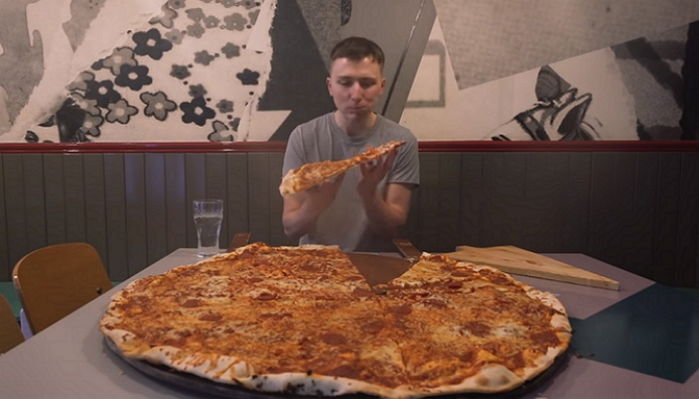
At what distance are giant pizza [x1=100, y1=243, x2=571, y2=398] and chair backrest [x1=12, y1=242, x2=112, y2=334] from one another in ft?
1.18

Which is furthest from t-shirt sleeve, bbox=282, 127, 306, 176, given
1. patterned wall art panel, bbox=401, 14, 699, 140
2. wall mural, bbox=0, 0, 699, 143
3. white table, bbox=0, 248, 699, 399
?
white table, bbox=0, 248, 699, 399

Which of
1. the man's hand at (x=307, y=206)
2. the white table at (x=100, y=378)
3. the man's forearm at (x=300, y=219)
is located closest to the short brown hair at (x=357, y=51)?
the man's hand at (x=307, y=206)

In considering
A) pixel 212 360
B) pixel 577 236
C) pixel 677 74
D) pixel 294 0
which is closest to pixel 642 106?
pixel 677 74

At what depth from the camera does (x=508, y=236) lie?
3.61 m

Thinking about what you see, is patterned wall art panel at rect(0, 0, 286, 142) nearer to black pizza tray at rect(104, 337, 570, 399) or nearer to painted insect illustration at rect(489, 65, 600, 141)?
painted insect illustration at rect(489, 65, 600, 141)

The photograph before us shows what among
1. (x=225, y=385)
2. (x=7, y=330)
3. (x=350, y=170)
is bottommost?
(x=7, y=330)

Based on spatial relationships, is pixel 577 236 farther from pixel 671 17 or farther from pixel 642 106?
pixel 671 17

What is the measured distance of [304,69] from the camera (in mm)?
3568

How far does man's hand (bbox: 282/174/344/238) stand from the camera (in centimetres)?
238

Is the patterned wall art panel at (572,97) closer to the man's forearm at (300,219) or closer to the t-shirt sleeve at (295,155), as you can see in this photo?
the t-shirt sleeve at (295,155)

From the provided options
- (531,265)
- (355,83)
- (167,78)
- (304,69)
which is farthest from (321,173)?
(167,78)

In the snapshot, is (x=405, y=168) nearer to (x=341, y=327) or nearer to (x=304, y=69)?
(x=304, y=69)

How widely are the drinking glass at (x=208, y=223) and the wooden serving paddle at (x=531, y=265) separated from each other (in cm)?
92

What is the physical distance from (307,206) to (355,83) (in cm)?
61
